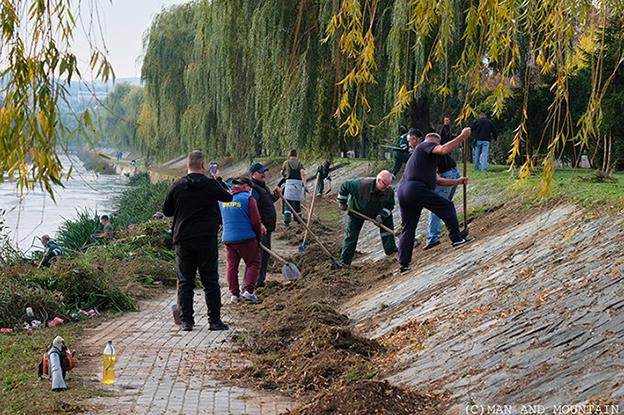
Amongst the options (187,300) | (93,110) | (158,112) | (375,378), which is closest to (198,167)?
(187,300)

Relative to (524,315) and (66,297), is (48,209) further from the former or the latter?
(524,315)

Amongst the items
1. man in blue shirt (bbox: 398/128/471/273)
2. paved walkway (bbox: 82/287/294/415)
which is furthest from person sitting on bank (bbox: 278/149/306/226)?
paved walkway (bbox: 82/287/294/415)

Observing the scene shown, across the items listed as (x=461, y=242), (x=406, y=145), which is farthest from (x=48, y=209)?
(x=461, y=242)

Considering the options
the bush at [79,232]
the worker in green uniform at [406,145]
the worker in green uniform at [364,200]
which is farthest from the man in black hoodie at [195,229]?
the bush at [79,232]

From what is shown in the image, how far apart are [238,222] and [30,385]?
492 centimetres

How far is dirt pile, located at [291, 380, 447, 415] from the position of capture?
6.89 m

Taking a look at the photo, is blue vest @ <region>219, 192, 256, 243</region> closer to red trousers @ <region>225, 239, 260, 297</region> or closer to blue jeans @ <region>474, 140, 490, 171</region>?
red trousers @ <region>225, 239, 260, 297</region>

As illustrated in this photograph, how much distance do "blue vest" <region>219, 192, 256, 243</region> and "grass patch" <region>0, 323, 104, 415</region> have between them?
2540mm

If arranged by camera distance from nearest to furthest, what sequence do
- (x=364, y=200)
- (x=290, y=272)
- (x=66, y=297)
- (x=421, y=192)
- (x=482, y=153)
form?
(x=421, y=192), (x=66, y=297), (x=290, y=272), (x=364, y=200), (x=482, y=153)

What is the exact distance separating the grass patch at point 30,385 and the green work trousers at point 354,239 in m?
5.52

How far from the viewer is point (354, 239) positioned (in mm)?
16000

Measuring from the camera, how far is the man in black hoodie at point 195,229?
36.3 feet

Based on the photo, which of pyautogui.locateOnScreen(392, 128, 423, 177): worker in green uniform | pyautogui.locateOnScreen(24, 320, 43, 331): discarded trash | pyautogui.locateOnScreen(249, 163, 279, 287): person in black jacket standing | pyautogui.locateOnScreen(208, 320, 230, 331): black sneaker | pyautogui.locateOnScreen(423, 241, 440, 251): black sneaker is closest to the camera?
pyautogui.locateOnScreen(208, 320, 230, 331): black sneaker

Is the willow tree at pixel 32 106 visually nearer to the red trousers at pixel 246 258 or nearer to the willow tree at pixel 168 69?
the red trousers at pixel 246 258
